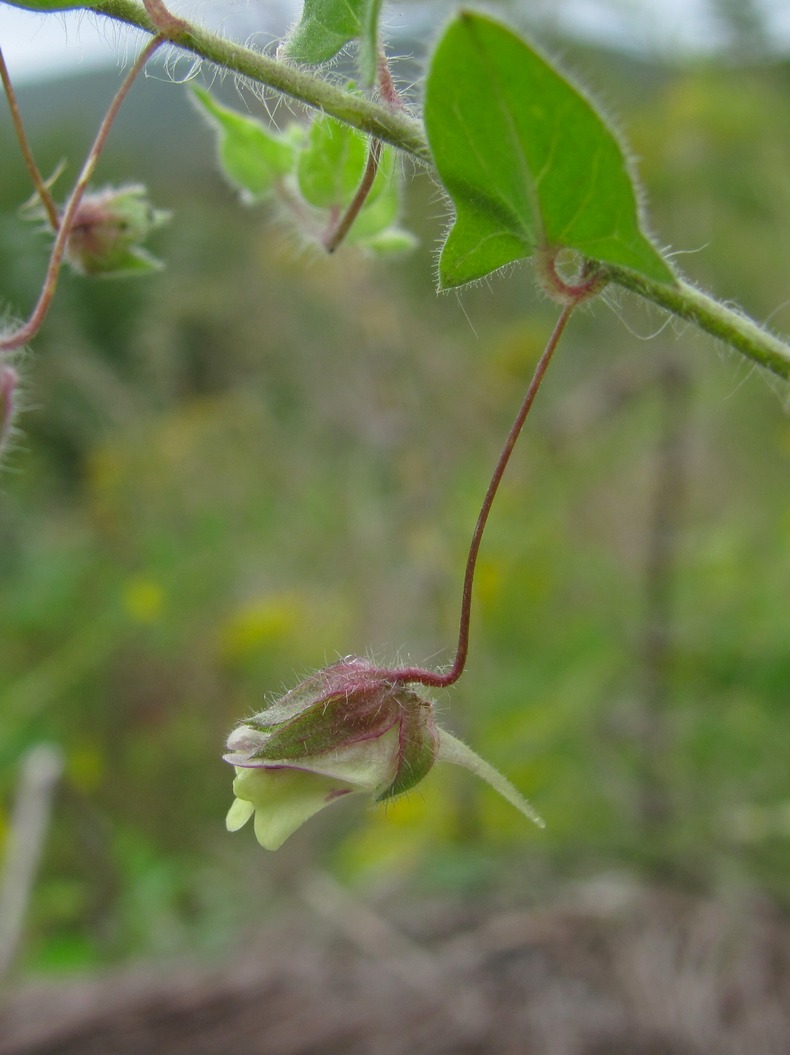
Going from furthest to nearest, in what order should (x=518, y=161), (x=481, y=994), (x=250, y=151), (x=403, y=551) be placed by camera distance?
(x=403, y=551) < (x=481, y=994) < (x=250, y=151) < (x=518, y=161)

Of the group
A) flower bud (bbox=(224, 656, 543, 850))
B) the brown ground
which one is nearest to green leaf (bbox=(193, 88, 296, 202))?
flower bud (bbox=(224, 656, 543, 850))

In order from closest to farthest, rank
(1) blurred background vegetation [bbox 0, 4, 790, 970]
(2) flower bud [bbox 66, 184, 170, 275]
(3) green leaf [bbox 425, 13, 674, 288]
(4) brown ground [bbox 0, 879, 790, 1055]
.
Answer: (3) green leaf [bbox 425, 13, 674, 288]
(2) flower bud [bbox 66, 184, 170, 275]
(4) brown ground [bbox 0, 879, 790, 1055]
(1) blurred background vegetation [bbox 0, 4, 790, 970]

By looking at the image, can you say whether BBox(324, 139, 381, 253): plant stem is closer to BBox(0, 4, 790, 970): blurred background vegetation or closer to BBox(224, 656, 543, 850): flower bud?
BBox(224, 656, 543, 850): flower bud

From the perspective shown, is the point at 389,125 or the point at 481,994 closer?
the point at 389,125

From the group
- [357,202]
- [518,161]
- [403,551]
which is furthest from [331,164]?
[403,551]

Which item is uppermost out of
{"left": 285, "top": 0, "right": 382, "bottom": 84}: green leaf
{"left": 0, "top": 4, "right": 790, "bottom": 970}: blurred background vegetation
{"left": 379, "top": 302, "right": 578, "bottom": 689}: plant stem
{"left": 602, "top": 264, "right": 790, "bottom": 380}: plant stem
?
{"left": 285, "top": 0, "right": 382, "bottom": 84}: green leaf

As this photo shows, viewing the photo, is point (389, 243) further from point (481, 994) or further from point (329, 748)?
point (481, 994)

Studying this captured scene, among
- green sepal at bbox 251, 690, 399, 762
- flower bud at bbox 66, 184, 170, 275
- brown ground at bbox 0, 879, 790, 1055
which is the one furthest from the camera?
brown ground at bbox 0, 879, 790, 1055
